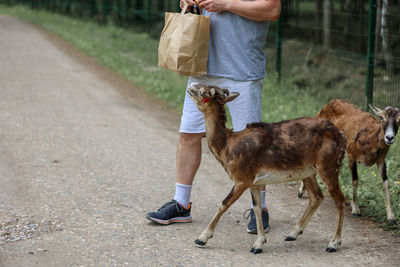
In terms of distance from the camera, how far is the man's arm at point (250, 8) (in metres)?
4.57

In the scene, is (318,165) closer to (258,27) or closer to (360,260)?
(360,260)

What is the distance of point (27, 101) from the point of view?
413 inches

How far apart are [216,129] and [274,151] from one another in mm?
493

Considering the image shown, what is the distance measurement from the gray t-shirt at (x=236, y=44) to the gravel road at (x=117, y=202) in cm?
138

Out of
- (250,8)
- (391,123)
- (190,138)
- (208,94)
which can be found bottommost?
(190,138)

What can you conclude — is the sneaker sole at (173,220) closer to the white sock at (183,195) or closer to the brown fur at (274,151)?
the white sock at (183,195)

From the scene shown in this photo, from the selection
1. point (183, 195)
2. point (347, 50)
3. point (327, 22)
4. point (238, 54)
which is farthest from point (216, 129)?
point (327, 22)

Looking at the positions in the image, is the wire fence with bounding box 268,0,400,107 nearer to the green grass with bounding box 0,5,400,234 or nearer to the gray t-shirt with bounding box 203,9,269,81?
the green grass with bounding box 0,5,400,234

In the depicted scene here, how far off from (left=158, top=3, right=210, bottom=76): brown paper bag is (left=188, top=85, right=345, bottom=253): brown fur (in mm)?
236

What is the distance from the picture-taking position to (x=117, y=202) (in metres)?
5.68

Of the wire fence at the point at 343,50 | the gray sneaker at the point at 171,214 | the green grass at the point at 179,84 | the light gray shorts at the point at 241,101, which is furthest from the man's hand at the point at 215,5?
the wire fence at the point at 343,50

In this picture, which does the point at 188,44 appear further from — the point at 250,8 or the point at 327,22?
the point at 327,22

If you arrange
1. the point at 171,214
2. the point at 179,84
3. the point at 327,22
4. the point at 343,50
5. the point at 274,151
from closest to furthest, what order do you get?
1. the point at 274,151
2. the point at 171,214
3. the point at 343,50
4. the point at 179,84
5. the point at 327,22

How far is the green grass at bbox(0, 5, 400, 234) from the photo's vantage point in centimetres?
608
